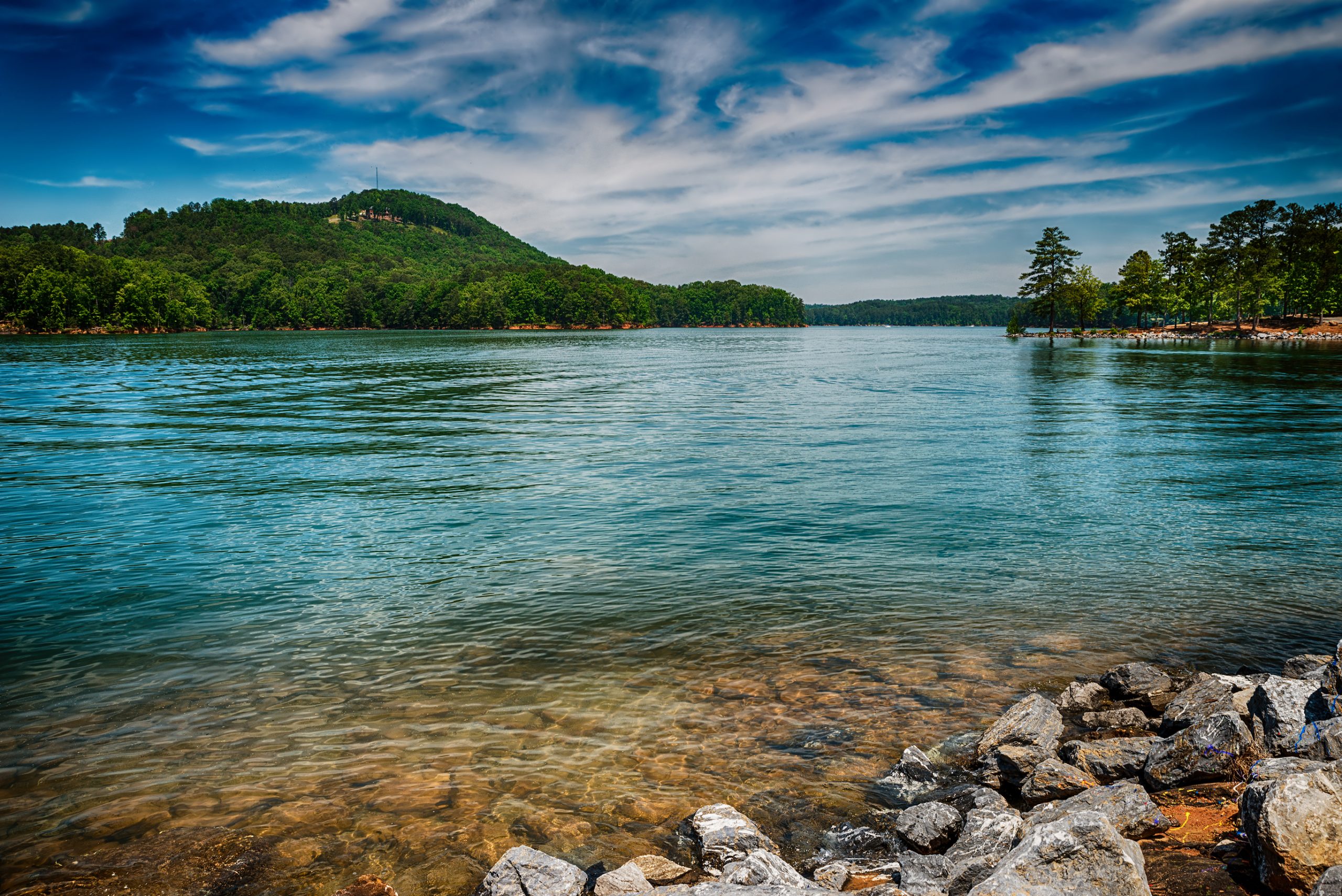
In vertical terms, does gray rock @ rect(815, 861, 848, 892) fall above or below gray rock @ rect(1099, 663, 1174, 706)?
below

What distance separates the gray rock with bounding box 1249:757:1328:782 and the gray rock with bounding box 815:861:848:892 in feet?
10.6

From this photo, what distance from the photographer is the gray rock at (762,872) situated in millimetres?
5133

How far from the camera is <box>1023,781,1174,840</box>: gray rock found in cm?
561

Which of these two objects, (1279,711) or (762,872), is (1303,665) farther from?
(762,872)

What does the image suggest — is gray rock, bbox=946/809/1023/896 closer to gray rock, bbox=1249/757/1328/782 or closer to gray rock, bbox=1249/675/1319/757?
gray rock, bbox=1249/757/1328/782

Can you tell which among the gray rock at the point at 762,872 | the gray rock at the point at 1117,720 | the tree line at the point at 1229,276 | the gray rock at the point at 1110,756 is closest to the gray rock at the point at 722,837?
the gray rock at the point at 762,872

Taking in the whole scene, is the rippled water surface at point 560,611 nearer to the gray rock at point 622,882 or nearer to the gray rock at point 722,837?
the gray rock at point 722,837

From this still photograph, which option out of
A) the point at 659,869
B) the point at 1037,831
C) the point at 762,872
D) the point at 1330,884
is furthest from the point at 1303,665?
the point at 659,869

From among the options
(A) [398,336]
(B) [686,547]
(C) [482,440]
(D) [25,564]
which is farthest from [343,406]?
(A) [398,336]

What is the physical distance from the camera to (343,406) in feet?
123

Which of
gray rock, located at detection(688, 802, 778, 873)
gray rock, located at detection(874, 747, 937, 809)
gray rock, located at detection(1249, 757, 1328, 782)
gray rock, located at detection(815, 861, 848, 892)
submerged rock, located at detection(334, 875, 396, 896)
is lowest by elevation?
gray rock, located at detection(874, 747, 937, 809)

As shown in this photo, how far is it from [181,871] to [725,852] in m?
4.19

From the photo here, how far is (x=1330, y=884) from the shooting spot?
4.07 metres

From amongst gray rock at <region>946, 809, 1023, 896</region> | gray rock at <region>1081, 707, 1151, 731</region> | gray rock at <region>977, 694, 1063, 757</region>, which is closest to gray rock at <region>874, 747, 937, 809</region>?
gray rock at <region>977, 694, 1063, 757</region>
